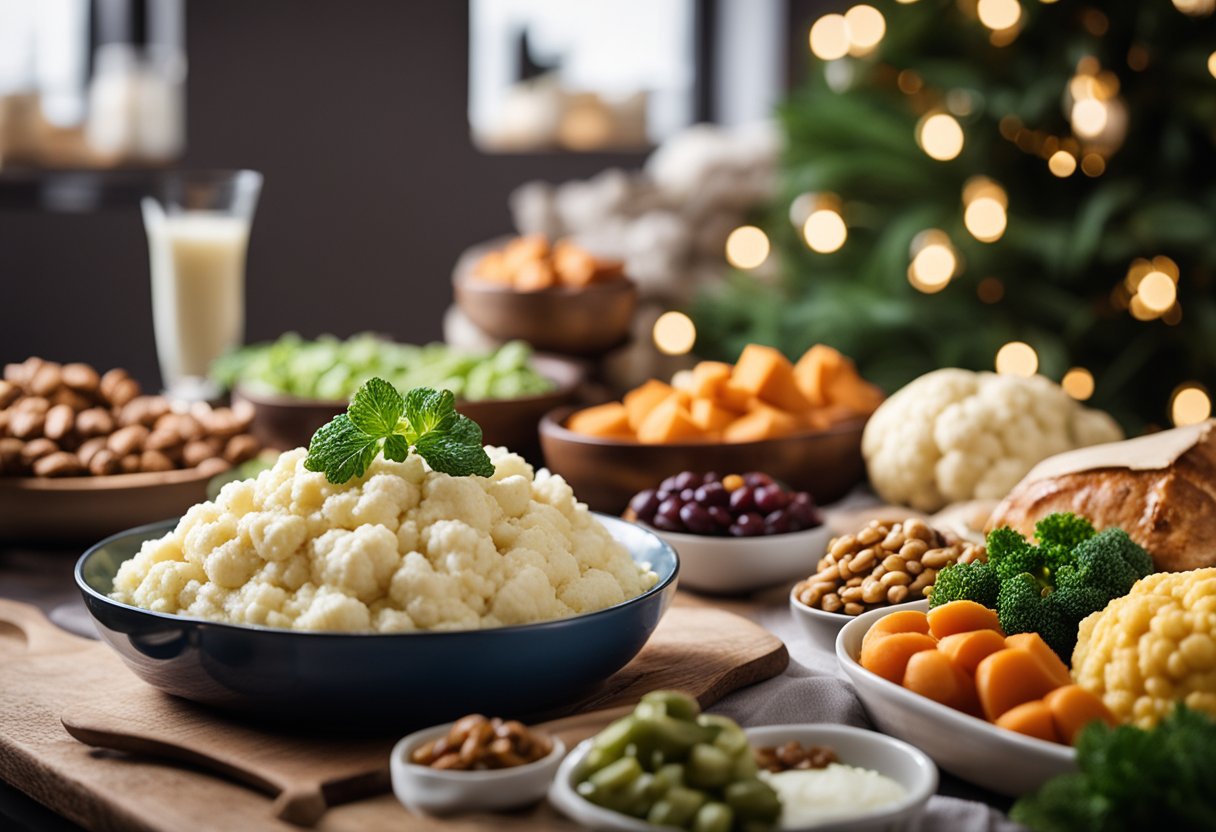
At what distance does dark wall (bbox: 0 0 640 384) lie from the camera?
17.3ft

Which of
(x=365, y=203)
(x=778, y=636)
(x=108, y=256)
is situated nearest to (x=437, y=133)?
(x=365, y=203)

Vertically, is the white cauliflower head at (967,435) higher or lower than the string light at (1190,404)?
higher

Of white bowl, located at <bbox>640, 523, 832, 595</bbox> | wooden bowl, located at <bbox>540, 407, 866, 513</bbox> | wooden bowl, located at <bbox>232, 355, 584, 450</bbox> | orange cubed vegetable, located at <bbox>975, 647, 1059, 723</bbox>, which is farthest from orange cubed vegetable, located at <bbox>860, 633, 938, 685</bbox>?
wooden bowl, located at <bbox>232, 355, 584, 450</bbox>

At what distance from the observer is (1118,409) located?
3.90 m

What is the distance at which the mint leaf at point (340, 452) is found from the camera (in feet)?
5.34

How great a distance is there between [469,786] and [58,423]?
5.08ft

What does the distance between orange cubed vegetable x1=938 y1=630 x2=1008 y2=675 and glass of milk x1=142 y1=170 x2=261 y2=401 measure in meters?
2.43

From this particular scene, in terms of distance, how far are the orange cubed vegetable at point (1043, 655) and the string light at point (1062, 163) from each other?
276 cm

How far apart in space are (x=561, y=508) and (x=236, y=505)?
17.3 inches

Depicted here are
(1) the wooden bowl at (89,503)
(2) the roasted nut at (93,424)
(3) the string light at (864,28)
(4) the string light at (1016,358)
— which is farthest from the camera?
(3) the string light at (864,28)

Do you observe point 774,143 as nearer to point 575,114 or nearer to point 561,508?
point 575,114

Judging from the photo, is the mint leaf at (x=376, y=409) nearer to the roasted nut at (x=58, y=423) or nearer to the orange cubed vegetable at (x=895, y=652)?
the orange cubed vegetable at (x=895, y=652)

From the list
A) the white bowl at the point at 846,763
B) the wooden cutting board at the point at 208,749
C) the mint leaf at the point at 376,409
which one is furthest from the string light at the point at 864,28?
the white bowl at the point at 846,763

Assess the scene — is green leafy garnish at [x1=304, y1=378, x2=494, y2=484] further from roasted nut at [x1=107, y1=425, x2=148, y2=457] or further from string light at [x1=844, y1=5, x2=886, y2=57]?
string light at [x1=844, y1=5, x2=886, y2=57]
